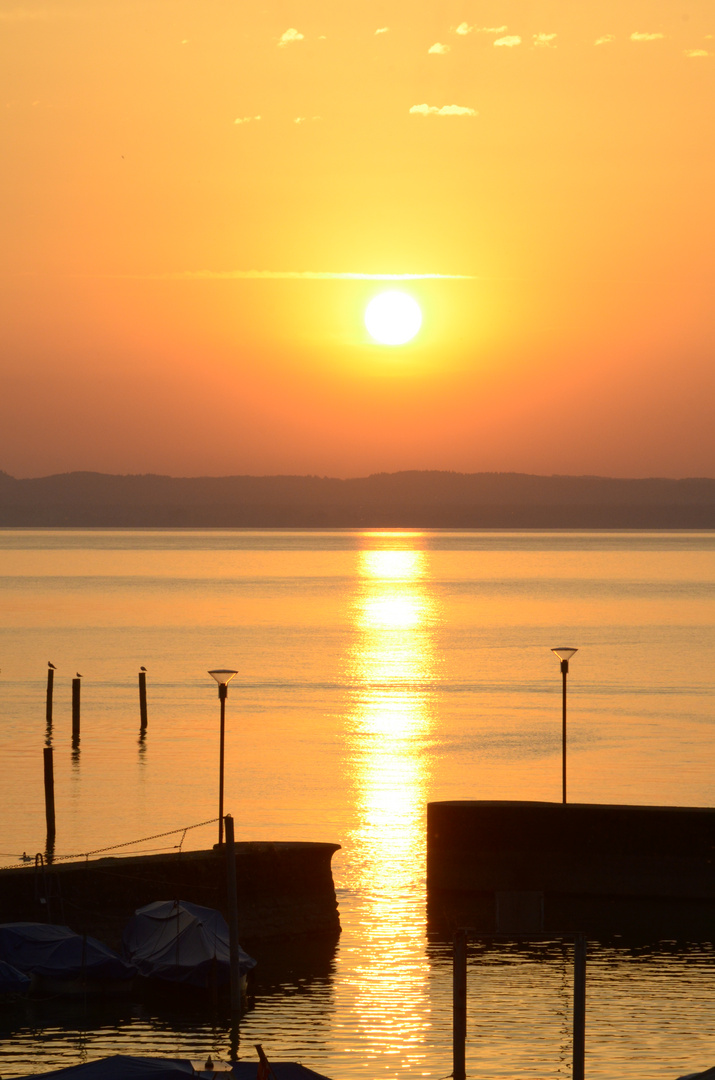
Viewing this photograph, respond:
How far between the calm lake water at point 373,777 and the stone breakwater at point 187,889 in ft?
3.63

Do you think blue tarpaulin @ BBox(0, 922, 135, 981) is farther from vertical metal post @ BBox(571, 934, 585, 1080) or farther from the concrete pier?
vertical metal post @ BBox(571, 934, 585, 1080)

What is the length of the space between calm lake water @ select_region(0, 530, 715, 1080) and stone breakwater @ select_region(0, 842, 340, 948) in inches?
43.5

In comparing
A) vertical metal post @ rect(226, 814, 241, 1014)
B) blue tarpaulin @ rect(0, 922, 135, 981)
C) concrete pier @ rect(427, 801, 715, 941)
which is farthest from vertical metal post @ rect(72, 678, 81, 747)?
vertical metal post @ rect(226, 814, 241, 1014)

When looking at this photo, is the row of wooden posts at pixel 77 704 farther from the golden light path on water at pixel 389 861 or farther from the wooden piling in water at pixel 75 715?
the golden light path on water at pixel 389 861

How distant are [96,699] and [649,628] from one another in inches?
2756

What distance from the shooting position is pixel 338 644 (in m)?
121

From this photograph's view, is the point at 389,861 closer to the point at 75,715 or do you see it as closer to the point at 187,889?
the point at 187,889

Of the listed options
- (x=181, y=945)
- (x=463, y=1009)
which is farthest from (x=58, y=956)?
(x=463, y=1009)

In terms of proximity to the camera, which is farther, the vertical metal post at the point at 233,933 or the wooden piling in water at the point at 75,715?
the wooden piling in water at the point at 75,715

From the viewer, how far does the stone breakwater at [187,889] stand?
1224 inches

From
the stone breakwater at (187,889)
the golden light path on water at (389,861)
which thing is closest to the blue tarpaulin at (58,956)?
the stone breakwater at (187,889)

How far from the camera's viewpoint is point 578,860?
3734 cm

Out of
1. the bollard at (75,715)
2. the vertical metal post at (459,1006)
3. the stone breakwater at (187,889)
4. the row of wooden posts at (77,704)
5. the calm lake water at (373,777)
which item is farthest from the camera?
the row of wooden posts at (77,704)

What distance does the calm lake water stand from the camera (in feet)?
90.3
